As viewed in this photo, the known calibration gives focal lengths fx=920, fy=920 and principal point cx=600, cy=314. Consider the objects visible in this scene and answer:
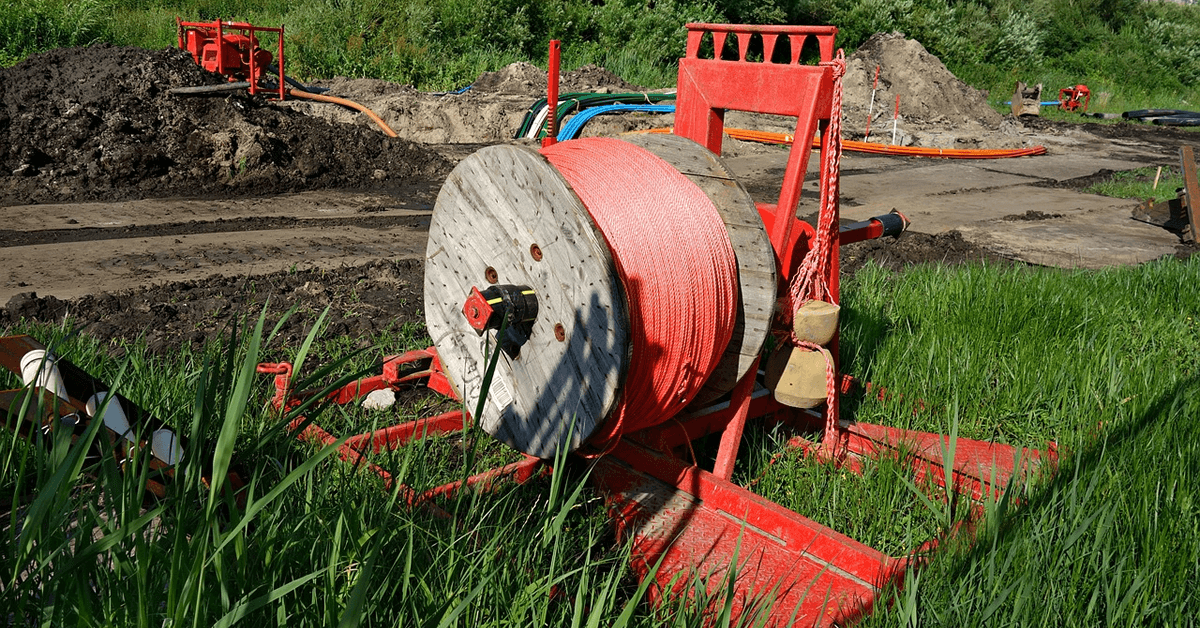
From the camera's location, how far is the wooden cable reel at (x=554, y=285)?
3.05 metres

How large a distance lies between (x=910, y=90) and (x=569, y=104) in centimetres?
1220

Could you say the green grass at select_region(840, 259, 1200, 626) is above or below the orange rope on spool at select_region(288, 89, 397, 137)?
below

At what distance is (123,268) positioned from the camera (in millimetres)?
7195

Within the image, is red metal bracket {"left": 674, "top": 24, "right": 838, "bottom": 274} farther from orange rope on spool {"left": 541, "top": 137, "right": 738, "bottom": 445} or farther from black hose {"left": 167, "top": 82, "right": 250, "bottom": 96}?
black hose {"left": 167, "top": 82, "right": 250, "bottom": 96}

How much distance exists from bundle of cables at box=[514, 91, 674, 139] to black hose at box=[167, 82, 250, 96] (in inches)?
174

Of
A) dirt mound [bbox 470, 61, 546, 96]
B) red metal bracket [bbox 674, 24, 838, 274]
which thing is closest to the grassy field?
red metal bracket [bbox 674, 24, 838, 274]

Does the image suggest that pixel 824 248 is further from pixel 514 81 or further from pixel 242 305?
pixel 514 81

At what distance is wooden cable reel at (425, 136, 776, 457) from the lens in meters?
3.05

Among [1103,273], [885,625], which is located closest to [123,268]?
[885,625]

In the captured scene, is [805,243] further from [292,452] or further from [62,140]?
[62,140]

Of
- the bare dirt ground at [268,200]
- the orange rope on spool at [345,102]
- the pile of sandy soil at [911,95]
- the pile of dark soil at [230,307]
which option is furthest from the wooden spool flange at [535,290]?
the pile of sandy soil at [911,95]

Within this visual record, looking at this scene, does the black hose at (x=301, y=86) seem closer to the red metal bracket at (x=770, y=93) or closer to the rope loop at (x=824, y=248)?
the red metal bracket at (x=770, y=93)

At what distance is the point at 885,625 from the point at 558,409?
1290 millimetres

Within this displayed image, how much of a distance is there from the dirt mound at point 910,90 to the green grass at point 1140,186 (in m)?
6.00
